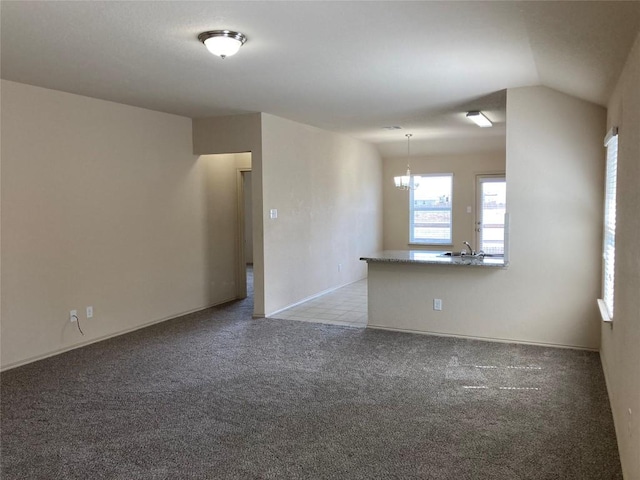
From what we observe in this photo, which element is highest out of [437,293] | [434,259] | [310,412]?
[434,259]

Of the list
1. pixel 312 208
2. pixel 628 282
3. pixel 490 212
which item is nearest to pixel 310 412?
pixel 628 282

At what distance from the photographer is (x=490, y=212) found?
9297mm

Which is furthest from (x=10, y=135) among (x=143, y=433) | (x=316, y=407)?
(x=316, y=407)

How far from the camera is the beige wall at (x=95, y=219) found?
14.1 ft

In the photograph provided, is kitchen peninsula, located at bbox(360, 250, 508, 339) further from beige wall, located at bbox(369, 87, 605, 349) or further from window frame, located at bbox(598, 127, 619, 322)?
window frame, located at bbox(598, 127, 619, 322)

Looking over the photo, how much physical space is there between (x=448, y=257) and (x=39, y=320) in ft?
12.8

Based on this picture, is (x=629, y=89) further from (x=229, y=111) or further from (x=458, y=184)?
(x=458, y=184)

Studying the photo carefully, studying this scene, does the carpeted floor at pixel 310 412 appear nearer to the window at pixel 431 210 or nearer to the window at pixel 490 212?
the window at pixel 490 212

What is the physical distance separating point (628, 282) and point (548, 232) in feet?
7.08

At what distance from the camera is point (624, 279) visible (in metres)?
2.63

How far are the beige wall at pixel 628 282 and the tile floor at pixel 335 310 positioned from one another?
291 centimetres

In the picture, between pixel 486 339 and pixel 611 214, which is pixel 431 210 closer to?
pixel 486 339

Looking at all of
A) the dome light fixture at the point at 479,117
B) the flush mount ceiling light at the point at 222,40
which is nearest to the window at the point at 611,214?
the dome light fixture at the point at 479,117

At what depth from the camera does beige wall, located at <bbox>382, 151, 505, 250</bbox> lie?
9.27 meters
